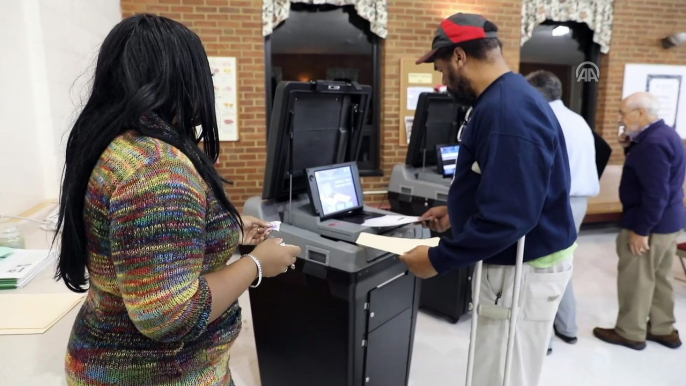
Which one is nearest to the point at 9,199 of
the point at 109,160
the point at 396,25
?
the point at 109,160

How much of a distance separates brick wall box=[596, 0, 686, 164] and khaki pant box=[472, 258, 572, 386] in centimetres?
467

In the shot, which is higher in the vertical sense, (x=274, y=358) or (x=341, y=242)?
(x=341, y=242)

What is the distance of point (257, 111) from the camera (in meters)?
4.39

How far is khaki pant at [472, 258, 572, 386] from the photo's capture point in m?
1.56

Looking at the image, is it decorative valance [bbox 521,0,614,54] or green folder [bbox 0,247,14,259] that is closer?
green folder [bbox 0,247,14,259]

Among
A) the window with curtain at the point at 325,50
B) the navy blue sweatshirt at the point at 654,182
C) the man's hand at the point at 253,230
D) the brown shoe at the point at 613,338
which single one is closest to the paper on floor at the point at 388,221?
the man's hand at the point at 253,230

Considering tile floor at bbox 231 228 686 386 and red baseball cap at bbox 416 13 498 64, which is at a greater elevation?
red baseball cap at bbox 416 13 498 64

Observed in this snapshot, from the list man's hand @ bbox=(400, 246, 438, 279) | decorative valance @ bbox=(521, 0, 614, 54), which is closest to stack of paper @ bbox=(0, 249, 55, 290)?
man's hand @ bbox=(400, 246, 438, 279)

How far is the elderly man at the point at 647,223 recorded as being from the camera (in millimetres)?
2559

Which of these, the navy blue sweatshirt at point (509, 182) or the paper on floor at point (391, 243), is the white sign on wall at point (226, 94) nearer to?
the paper on floor at point (391, 243)

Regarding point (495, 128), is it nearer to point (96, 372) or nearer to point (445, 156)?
point (96, 372)

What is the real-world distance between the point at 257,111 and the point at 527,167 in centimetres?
340

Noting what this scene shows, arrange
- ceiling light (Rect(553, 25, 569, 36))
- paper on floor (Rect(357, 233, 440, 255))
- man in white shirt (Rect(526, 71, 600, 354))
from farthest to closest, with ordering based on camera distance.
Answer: ceiling light (Rect(553, 25, 569, 36)), man in white shirt (Rect(526, 71, 600, 354)), paper on floor (Rect(357, 233, 440, 255))

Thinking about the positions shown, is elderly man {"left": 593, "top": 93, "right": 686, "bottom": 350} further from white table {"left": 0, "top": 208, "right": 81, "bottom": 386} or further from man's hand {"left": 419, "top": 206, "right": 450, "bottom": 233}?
white table {"left": 0, "top": 208, "right": 81, "bottom": 386}
